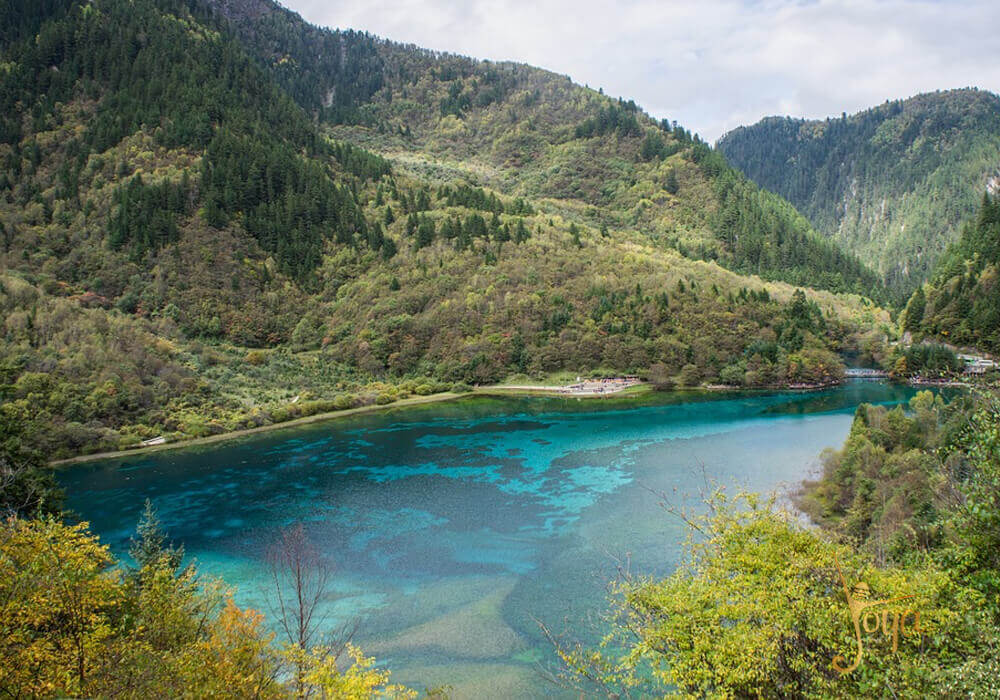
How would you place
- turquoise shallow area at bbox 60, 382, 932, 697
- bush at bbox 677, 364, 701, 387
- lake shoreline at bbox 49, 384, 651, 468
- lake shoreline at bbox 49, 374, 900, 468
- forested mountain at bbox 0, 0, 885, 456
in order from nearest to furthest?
turquoise shallow area at bbox 60, 382, 932, 697 < lake shoreline at bbox 49, 384, 651, 468 < lake shoreline at bbox 49, 374, 900, 468 < forested mountain at bbox 0, 0, 885, 456 < bush at bbox 677, 364, 701, 387

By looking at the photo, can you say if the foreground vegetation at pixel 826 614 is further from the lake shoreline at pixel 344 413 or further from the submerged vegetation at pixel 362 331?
the lake shoreline at pixel 344 413

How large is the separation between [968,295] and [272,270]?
122 m

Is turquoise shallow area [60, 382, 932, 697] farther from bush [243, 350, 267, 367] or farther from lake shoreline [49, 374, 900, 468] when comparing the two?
bush [243, 350, 267, 367]

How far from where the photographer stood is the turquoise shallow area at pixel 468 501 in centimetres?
3431

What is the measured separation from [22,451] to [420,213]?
11071 centimetres

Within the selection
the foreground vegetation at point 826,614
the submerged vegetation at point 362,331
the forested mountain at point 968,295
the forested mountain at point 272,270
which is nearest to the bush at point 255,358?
the forested mountain at point 272,270

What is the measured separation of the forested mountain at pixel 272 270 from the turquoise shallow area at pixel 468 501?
15.0 metres

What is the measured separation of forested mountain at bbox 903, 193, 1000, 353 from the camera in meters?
87.9

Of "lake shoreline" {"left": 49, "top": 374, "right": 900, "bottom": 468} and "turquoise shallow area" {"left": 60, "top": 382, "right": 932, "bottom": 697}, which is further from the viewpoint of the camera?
"lake shoreline" {"left": 49, "top": 374, "right": 900, "bottom": 468}

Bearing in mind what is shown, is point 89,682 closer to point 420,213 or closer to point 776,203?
point 420,213

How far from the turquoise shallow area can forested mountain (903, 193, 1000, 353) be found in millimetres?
12390

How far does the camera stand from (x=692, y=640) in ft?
56.1

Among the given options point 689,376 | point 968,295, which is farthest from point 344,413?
point 968,295

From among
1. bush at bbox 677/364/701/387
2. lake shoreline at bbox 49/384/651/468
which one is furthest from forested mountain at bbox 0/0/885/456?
lake shoreline at bbox 49/384/651/468
